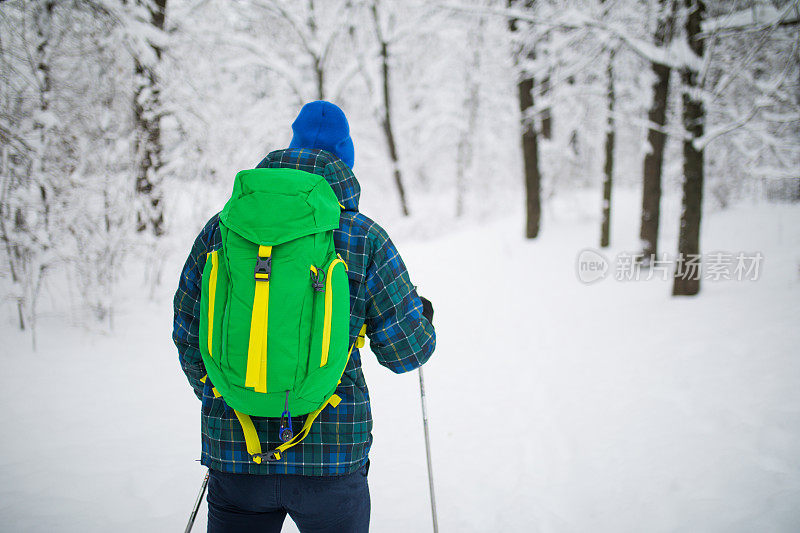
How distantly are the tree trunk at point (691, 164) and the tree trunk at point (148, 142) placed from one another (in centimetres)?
652

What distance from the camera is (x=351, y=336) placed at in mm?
1360

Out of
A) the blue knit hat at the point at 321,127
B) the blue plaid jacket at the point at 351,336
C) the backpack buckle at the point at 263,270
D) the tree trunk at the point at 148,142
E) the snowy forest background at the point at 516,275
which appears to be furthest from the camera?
the tree trunk at the point at 148,142

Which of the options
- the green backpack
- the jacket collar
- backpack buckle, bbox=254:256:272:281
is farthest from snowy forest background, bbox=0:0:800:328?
backpack buckle, bbox=254:256:272:281

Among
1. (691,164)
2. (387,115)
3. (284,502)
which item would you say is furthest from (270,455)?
(387,115)

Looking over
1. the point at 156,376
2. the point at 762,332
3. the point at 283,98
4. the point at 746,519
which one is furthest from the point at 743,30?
the point at 283,98

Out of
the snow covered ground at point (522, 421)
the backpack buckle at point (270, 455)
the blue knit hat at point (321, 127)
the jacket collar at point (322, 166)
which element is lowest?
the snow covered ground at point (522, 421)

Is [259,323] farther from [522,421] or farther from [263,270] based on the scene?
[522,421]

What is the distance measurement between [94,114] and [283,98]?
28.0 feet

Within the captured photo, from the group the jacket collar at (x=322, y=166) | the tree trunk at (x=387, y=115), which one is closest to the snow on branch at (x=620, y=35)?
the jacket collar at (x=322, y=166)

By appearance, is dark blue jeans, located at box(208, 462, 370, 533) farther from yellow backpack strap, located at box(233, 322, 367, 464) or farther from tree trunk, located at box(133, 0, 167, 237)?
tree trunk, located at box(133, 0, 167, 237)

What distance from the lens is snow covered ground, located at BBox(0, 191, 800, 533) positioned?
267 centimetres

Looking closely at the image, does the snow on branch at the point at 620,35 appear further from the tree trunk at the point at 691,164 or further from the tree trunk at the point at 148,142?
the tree trunk at the point at 148,142

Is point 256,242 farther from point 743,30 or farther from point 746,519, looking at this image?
point 743,30

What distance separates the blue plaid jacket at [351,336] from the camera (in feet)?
4.07
